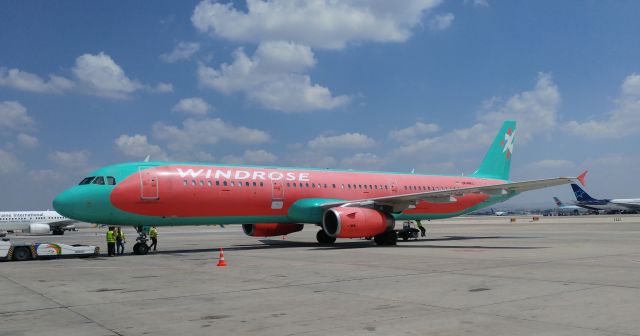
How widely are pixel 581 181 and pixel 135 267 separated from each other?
18679mm

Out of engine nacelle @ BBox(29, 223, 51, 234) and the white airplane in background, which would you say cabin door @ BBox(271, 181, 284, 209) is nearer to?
the white airplane in background

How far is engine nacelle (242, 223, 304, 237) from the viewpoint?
26.6m

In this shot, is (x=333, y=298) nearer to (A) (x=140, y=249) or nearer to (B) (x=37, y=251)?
(A) (x=140, y=249)

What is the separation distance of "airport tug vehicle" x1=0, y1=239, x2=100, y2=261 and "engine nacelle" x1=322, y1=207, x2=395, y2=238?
1000 centimetres

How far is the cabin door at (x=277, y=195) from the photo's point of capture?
2444 centimetres


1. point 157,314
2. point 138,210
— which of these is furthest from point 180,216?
point 157,314

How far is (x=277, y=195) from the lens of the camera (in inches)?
966

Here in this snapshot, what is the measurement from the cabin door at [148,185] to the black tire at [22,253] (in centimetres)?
471

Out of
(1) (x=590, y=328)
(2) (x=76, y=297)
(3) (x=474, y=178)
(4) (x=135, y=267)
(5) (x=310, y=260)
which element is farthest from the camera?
(3) (x=474, y=178)

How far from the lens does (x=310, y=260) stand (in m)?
17.5

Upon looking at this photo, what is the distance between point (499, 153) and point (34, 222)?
5516 cm

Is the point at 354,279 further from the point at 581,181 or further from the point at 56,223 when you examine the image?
the point at 56,223

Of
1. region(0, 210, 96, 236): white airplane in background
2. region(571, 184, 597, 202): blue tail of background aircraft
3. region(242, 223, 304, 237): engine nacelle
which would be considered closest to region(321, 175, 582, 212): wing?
region(242, 223, 304, 237): engine nacelle

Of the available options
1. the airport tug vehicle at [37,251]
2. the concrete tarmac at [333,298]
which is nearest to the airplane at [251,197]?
the airport tug vehicle at [37,251]
